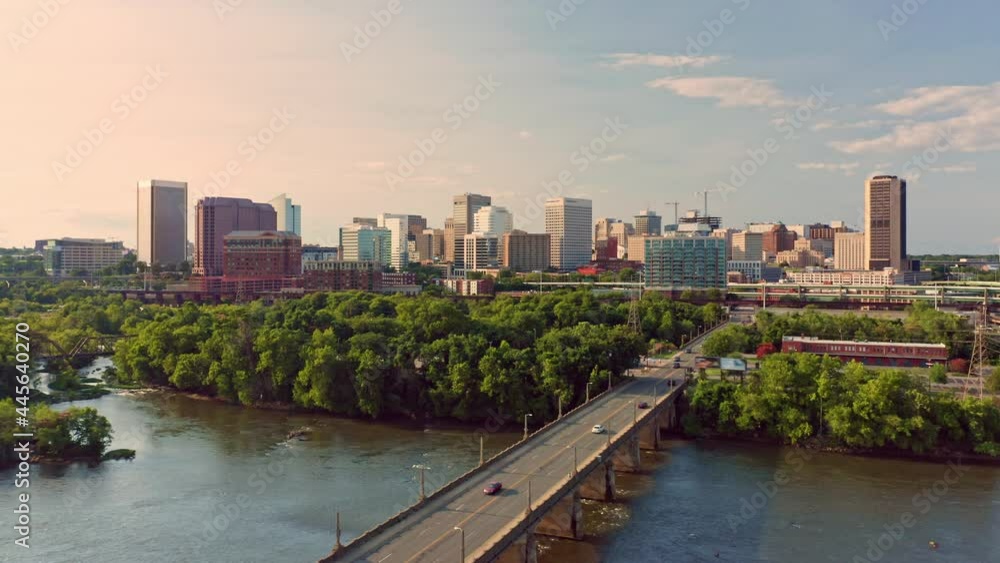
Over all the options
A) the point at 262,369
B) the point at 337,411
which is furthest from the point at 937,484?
the point at 262,369

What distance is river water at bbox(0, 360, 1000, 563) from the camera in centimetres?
3019

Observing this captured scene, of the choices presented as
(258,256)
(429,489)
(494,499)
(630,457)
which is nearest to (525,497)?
(494,499)

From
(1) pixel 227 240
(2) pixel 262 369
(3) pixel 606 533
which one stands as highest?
(1) pixel 227 240

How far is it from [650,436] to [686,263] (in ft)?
305

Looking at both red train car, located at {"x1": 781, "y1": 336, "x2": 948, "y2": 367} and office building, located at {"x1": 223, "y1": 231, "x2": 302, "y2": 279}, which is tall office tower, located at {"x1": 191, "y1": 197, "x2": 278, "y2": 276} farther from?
red train car, located at {"x1": 781, "y1": 336, "x2": 948, "y2": 367}

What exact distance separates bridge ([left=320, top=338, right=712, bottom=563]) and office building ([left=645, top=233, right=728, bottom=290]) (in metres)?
89.8

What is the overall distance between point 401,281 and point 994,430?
118438mm

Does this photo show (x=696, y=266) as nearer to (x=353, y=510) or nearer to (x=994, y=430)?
(x=994, y=430)

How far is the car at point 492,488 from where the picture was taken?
2995cm

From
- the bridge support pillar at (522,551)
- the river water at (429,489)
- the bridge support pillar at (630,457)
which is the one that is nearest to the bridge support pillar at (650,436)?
the river water at (429,489)

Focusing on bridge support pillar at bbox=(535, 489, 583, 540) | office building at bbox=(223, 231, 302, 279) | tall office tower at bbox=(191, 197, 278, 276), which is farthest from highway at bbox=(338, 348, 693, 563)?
tall office tower at bbox=(191, 197, 278, 276)

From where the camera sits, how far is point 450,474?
39188 mm

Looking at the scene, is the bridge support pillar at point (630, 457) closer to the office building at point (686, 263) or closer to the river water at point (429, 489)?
the river water at point (429, 489)

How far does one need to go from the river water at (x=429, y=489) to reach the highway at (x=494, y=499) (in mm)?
2665
